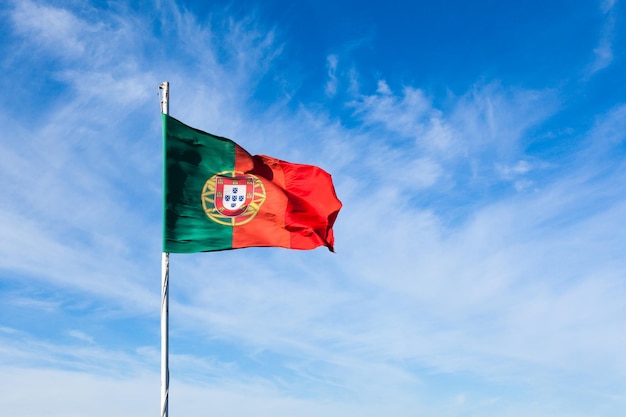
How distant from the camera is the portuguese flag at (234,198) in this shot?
25547 millimetres

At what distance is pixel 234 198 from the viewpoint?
26797 millimetres

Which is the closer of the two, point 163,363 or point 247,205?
point 163,363

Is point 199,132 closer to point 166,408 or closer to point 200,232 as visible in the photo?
point 200,232

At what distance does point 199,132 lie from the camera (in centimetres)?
2669

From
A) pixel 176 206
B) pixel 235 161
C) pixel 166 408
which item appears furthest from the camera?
pixel 235 161

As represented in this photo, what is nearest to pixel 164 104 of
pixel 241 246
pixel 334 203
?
pixel 241 246

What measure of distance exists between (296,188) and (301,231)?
2.21m

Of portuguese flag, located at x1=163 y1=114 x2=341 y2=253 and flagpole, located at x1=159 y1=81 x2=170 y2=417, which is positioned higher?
portuguese flag, located at x1=163 y1=114 x2=341 y2=253

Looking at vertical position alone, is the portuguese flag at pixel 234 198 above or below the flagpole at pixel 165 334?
above

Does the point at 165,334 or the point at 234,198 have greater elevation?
the point at 234,198

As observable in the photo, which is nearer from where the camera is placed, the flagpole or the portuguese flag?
the flagpole

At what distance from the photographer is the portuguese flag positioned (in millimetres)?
25547

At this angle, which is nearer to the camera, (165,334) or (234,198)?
(165,334)

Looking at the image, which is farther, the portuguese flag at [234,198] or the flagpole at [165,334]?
the portuguese flag at [234,198]
